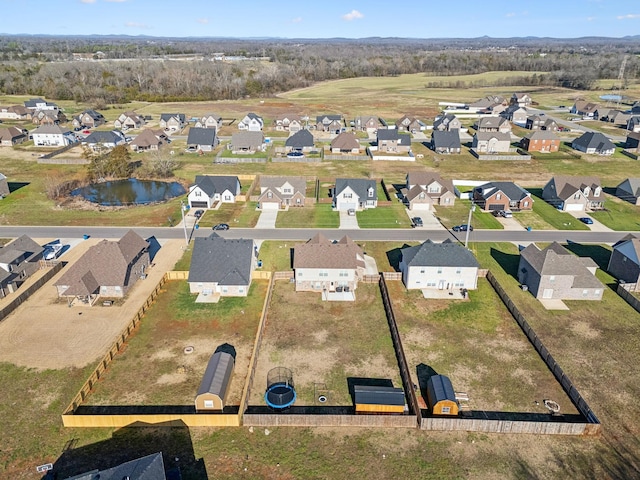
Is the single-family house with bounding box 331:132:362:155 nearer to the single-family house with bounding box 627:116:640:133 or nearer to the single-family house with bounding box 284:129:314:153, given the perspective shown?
the single-family house with bounding box 284:129:314:153

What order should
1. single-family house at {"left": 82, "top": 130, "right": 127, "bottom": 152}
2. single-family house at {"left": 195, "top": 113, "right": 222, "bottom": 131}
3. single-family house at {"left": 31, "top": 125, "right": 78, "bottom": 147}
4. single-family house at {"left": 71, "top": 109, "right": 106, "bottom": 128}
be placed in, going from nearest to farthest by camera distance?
single-family house at {"left": 82, "top": 130, "right": 127, "bottom": 152} < single-family house at {"left": 31, "top": 125, "right": 78, "bottom": 147} < single-family house at {"left": 195, "top": 113, "right": 222, "bottom": 131} < single-family house at {"left": 71, "top": 109, "right": 106, "bottom": 128}

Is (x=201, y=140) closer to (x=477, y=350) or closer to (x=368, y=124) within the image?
(x=368, y=124)

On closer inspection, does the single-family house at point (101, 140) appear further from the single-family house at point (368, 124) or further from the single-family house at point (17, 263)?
the single-family house at point (368, 124)

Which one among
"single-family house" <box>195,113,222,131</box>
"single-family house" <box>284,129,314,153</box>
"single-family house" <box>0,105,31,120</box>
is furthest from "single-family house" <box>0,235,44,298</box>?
"single-family house" <box>0,105,31,120</box>

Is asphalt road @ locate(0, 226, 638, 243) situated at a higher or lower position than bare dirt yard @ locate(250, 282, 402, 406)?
higher

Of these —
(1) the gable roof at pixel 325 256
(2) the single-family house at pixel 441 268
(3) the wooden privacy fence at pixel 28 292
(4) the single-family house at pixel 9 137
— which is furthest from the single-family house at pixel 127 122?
(2) the single-family house at pixel 441 268

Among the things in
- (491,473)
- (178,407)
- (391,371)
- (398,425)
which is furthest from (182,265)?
(491,473)

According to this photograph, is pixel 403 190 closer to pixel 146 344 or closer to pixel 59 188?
pixel 146 344
